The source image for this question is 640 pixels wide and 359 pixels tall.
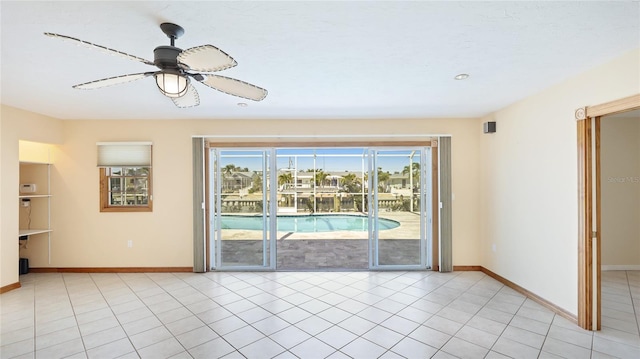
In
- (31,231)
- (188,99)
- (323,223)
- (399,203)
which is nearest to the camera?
(188,99)

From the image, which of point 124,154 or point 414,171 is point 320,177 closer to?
point 414,171

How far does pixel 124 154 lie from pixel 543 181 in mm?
5858

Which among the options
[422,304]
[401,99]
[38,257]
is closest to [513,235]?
[422,304]

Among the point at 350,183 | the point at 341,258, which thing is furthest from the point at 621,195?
the point at 350,183

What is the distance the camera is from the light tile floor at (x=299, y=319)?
2.42 m

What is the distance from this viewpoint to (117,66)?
98.1 inches

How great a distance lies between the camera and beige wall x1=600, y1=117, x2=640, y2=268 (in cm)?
452

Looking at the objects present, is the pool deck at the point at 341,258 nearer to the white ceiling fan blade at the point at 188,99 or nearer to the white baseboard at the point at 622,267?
the white ceiling fan blade at the point at 188,99

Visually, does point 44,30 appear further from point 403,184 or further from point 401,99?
point 403,184

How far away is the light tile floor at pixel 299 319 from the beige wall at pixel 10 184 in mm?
385

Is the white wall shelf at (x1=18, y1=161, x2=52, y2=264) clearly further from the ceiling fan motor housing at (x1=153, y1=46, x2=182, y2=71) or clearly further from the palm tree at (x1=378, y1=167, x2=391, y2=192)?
the palm tree at (x1=378, y1=167, x2=391, y2=192)

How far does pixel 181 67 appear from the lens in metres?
1.77

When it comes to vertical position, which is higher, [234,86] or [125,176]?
[234,86]

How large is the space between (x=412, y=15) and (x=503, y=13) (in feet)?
1.83
